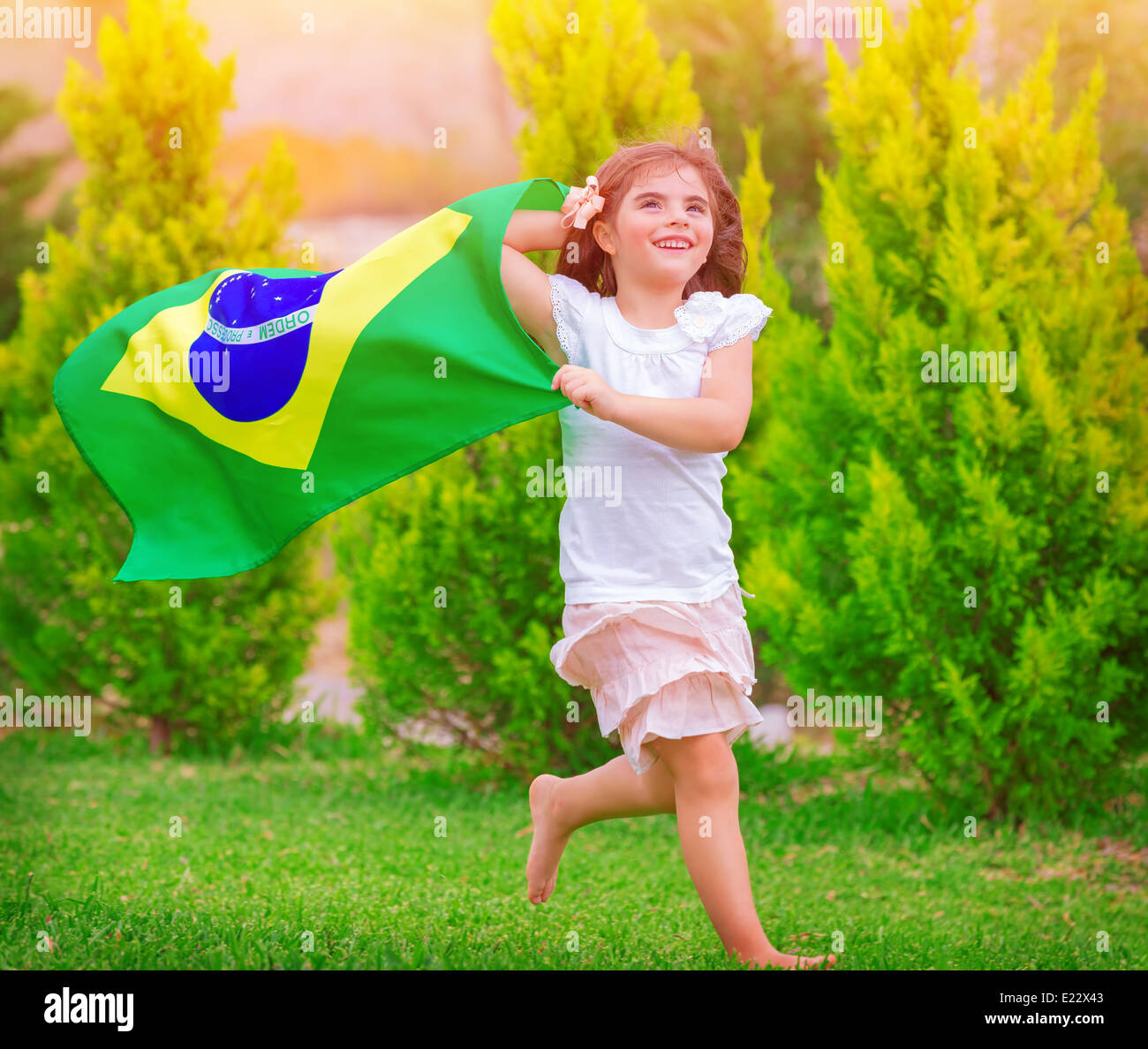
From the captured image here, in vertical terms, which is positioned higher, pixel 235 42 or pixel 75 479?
pixel 235 42

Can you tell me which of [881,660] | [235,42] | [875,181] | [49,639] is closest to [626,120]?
[875,181]

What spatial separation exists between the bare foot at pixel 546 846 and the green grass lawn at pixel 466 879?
145 millimetres

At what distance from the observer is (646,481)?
2879 millimetres

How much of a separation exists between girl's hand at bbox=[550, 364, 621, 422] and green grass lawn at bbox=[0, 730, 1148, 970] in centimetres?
140

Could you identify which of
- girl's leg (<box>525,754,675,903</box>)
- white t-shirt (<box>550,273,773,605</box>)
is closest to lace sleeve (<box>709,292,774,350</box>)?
white t-shirt (<box>550,273,773,605</box>)

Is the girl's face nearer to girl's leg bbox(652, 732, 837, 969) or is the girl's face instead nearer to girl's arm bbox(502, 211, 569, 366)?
girl's arm bbox(502, 211, 569, 366)

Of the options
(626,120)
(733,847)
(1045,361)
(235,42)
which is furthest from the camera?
(235,42)

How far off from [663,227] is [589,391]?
0.49 m

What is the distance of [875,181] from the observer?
16.8 ft

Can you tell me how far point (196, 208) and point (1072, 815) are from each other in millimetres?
5336

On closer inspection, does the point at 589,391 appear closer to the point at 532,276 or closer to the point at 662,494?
the point at 662,494

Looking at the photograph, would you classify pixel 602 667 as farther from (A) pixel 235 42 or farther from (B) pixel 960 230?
(A) pixel 235 42

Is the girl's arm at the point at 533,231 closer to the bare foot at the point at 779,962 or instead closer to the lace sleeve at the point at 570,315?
the lace sleeve at the point at 570,315

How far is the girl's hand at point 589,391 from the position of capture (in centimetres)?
269
